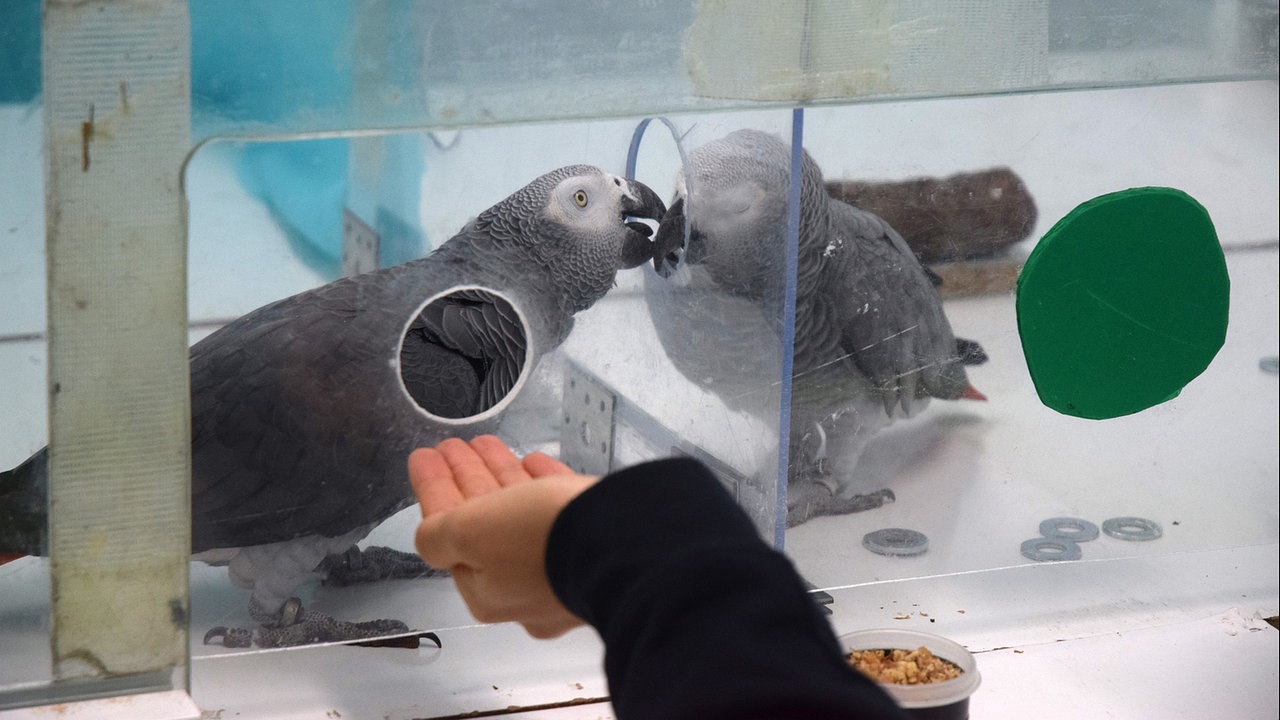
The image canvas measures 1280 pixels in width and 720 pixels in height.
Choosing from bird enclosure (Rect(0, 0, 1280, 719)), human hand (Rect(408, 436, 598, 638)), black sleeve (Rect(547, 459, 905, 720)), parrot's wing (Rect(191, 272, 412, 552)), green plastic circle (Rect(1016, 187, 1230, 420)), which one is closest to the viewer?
black sleeve (Rect(547, 459, 905, 720))

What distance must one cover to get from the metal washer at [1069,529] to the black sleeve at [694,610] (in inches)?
25.8

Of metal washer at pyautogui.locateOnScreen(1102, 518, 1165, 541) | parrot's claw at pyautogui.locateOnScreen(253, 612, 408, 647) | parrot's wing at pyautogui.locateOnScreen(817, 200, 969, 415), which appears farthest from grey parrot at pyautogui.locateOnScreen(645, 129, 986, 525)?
parrot's claw at pyautogui.locateOnScreen(253, 612, 408, 647)

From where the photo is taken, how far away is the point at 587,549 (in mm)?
463

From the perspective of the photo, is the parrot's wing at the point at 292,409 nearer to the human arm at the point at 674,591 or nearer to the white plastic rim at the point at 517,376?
the white plastic rim at the point at 517,376

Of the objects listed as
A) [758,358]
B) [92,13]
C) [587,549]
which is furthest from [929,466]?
[92,13]

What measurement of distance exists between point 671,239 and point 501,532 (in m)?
0.41

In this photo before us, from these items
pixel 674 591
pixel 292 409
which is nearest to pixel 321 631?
pixel 292 409

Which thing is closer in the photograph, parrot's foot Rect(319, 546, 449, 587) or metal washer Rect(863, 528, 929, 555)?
parrot's foot Rect(319, 546, 449, 587)

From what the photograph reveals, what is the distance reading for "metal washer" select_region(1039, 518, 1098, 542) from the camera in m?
1.01

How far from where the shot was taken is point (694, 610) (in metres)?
0.40

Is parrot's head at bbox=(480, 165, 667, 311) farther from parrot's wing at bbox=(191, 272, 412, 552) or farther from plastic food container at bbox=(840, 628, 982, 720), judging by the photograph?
plastic food container at bbox=(840, 628, 982, 720)

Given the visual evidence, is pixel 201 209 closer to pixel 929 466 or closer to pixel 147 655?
pixel 147 655

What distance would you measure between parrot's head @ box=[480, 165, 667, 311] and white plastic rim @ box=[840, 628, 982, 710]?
342 mm

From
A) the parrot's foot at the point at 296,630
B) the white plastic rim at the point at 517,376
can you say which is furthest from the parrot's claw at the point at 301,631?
the white plastic rim at the point at 517,376
